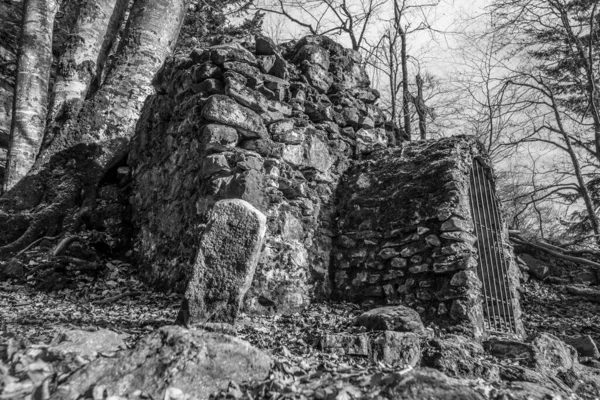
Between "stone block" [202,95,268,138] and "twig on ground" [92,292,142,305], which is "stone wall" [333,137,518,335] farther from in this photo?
"twig on ground" [92,292,142,305]

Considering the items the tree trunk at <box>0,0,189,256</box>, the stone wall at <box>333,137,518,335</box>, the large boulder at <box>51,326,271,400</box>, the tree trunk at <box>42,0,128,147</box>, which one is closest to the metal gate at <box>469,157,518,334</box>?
the stone wall at <box>333,137,518,335</box>

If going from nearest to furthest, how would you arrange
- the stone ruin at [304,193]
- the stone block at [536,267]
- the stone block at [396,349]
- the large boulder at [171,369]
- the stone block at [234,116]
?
the large boulder at [171,369], the stone block at [396,349], the stone ruin at [304,193], the stone block at [234,116], the stone block at [536,267]

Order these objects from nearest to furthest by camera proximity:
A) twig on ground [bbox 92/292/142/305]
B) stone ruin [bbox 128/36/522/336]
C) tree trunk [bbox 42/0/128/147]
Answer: twig on ground [bbox 92/292/142/305] → stone ruin [bbox 128/36/522/336] → tree trunk [bbox 42/0/128/147]

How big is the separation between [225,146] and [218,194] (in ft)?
1.61

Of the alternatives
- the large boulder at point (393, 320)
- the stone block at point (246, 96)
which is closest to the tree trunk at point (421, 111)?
the stone block at point (246, 96)

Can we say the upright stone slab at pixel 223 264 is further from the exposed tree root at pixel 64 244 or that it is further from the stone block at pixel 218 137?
the exposed tree root at pixel 64 244

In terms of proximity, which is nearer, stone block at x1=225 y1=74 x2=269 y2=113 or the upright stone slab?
the upright stone slab

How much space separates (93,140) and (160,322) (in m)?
3.29

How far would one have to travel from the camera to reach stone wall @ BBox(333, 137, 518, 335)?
3432 millimetres

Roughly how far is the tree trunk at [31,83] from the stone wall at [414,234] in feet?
15.0

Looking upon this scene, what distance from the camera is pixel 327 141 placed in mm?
4594

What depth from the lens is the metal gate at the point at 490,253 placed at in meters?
4.25

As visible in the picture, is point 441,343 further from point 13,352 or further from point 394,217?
point 13,352

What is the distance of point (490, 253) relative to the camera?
14.5 feet
